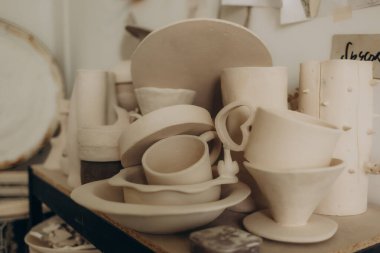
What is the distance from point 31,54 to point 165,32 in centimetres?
117

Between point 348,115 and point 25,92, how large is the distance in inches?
59.8

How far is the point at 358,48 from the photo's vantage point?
32.3 inches

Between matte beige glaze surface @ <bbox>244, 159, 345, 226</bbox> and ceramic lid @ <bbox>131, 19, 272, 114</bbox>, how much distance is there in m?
0.31

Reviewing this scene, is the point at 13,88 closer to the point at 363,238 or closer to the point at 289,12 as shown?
the point at 289,12

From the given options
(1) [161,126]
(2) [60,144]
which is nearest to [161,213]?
(1) [161,126]

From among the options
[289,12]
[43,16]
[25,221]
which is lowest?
[25,221]

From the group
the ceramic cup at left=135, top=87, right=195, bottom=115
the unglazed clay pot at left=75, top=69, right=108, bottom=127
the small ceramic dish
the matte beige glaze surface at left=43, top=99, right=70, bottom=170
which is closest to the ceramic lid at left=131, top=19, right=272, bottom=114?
the ceramic cup at left=135, top=87, right=195, bottom=115

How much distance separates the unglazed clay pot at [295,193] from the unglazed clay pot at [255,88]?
0.50 feet

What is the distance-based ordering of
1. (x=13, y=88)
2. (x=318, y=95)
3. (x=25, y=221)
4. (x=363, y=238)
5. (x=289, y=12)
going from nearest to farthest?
(x=363, y=238)
(x=318, y=95)
(x=289, y=12)
(x=25, y=221)
(x=13, y=88)

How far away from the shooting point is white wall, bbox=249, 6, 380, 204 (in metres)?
0.80

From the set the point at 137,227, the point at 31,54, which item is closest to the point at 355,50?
the point at 137,227

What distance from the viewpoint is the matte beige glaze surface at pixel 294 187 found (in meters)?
0.56

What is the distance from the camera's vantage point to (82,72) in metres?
1.06

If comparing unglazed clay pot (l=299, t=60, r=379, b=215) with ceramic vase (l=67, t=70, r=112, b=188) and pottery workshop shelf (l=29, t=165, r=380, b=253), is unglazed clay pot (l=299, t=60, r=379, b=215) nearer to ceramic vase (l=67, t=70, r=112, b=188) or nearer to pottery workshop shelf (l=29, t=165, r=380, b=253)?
pottery workshop shelf (l=29, t=165, r=380, b=253)
